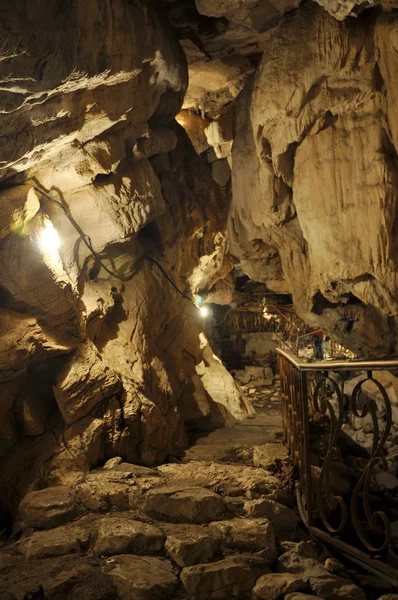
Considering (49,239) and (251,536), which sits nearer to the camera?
(251,536)

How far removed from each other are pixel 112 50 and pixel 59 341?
3.41 meters

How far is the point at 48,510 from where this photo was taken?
4.22 m

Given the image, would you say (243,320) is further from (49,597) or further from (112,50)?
(49,597)

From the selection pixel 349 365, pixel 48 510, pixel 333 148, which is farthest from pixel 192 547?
pixel 333 148

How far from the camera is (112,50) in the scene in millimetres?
4883

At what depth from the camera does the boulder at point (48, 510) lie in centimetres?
413

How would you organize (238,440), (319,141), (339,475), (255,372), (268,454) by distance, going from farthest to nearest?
1. (255,372)
2. (238,440)
3. (319,141)
4. (268,454)
5. (339,475)

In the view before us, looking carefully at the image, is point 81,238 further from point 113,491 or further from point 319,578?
point 319,578

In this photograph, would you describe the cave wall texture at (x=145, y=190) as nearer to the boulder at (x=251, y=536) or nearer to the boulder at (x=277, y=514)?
the boulder at (x=277, y=514)

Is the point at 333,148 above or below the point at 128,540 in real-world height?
above

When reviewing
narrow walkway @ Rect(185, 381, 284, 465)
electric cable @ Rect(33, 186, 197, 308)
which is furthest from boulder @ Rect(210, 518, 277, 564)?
electric cable @ Rect(33, 186, 197, 308)

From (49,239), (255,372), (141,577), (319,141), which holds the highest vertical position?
(319,141)

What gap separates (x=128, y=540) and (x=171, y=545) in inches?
12.9

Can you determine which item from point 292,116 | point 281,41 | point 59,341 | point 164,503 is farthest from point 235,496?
point 281,41
